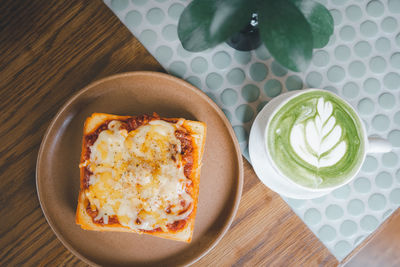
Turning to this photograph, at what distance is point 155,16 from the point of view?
1319 millimetres

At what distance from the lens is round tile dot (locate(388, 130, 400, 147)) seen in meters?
1.31

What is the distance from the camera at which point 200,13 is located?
0.77 metres

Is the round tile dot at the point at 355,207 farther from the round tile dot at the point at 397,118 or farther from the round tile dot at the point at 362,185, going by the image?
the round tile dot at the point at 397,118

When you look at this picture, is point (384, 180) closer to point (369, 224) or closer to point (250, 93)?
point (369, 224)

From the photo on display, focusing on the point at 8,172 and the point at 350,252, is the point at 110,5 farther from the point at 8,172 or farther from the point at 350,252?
the point at 350,252

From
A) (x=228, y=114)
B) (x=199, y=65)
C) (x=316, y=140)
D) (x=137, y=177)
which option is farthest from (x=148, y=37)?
(x=316, y=140)

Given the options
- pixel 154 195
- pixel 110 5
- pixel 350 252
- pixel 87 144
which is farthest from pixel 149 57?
pixel 350 252

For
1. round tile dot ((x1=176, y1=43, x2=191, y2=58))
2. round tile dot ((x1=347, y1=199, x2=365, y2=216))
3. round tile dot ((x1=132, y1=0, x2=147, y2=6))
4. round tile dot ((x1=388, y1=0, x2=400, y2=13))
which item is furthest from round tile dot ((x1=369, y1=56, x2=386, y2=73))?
round tile dot ((x1=132, y1=0, x2=147, y2=6))

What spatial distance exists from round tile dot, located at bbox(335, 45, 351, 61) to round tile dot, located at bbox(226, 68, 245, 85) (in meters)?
0.41

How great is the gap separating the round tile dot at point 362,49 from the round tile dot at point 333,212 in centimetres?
66

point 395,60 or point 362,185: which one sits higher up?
point 395,60

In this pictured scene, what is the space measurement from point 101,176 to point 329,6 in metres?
1.17

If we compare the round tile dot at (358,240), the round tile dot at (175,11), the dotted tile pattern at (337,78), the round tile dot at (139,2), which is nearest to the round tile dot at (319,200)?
the dotted tile pattern at (337,78)

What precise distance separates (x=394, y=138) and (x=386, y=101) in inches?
6.3
